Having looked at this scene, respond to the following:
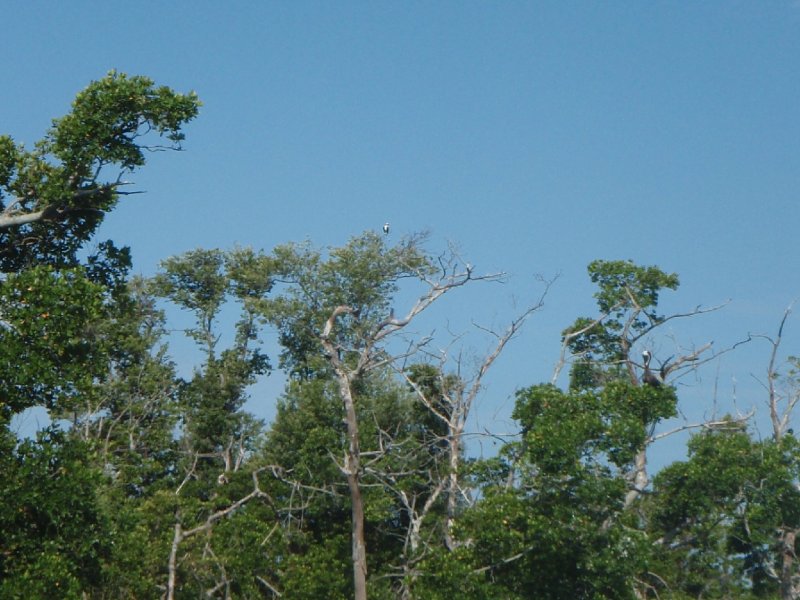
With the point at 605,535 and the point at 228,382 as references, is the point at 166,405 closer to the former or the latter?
the point at 228,382

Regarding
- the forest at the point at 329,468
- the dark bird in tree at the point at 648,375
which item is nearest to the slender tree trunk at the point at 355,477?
the forest at the point at 329,468

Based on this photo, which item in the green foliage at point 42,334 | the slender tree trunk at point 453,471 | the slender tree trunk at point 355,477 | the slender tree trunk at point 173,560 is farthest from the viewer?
the slender tree trunk at point 173,560

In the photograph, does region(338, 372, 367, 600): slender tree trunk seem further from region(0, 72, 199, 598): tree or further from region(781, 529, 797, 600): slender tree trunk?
region(781, 529, 797, 600): slender tree trunk

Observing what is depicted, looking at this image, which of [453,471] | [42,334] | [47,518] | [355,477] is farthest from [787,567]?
[42,334]

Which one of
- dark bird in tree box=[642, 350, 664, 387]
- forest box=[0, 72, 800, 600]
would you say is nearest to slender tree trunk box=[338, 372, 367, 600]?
forest box=[0, 72, 800, 600]

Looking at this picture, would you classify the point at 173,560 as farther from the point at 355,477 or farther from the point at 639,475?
the point at 639,475

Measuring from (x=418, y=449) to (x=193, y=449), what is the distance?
1081 centimetres

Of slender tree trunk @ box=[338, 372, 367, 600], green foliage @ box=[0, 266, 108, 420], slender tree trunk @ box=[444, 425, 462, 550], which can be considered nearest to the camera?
green foliage @ box=[0, 266, 108, 420]

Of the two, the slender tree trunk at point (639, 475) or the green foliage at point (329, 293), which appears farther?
the green foliage at point (329, 293)

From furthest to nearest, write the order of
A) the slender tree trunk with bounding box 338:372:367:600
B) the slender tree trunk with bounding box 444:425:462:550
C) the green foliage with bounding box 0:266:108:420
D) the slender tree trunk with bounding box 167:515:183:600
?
the slender tree trunk with bounding box 167:515:183:600
the slender tree trunk with bounding box 444:425:462:550
the slender tree trunk with bounding box 338:372:367:600
the green foliage with bounding box 0:266:108:420

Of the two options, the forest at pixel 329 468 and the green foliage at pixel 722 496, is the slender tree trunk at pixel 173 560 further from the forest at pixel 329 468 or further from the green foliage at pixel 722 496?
the green foliage at pixel 722 496

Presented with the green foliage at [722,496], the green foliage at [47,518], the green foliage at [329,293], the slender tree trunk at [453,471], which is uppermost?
the green foliage at [329,293]

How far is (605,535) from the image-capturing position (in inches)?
900

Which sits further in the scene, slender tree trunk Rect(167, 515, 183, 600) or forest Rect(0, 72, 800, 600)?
slender tree trunk Rect(167, 515, 183, 600)
